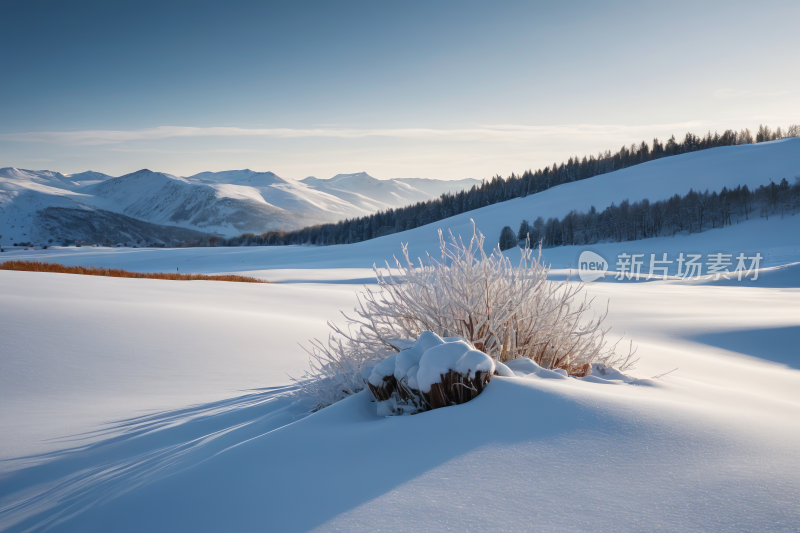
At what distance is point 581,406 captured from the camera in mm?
2236

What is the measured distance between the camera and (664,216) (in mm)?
43156

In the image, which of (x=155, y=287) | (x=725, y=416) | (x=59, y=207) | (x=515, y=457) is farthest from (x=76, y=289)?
(x=59, y=207)

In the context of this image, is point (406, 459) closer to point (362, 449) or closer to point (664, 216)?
point (362, 449)

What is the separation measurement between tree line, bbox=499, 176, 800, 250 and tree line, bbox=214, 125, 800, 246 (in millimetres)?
→ 31465

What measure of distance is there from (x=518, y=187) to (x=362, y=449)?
267 ft

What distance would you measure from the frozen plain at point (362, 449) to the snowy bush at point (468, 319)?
0.54 meters

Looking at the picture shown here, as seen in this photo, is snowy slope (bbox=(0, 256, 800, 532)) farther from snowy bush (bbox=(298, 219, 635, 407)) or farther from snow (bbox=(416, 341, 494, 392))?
snowy bush (bbox=(298, 219, 635, 407))

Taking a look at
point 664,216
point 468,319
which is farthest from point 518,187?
point 468,319

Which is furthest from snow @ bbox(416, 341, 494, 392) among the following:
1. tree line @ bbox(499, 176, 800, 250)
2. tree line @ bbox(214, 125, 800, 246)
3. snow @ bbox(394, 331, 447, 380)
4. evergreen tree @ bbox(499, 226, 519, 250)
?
tree line @ bbox(214, 125, 800, 246)

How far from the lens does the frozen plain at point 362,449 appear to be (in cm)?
161

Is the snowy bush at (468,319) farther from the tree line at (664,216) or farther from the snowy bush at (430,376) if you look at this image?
the tree line at (664,216)

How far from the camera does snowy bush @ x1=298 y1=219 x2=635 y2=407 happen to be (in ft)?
11.3

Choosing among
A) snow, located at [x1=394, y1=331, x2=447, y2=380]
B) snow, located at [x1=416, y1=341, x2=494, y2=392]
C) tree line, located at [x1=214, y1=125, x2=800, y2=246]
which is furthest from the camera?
tree line, located at [x1=214, y1=125, x2=800, y2=246]

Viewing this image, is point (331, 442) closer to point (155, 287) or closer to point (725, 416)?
point (725, 416)
